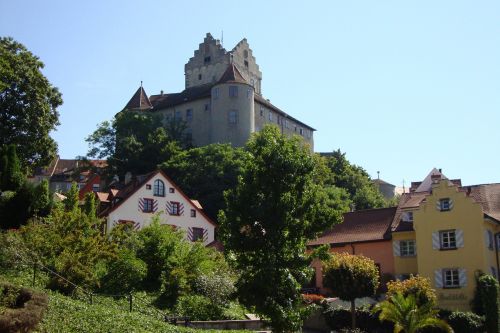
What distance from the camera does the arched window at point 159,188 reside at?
5369 centimetres

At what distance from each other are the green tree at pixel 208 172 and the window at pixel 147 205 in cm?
1338

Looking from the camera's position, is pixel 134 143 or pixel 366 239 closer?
pixel 366 239

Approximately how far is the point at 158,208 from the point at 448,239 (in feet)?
78.7

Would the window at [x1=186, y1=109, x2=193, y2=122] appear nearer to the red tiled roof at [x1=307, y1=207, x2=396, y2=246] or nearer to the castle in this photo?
the castle

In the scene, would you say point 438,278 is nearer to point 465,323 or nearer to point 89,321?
point 465,323

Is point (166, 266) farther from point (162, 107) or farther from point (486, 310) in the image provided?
point (162, 107)

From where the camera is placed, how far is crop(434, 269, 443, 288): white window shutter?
38.5 m

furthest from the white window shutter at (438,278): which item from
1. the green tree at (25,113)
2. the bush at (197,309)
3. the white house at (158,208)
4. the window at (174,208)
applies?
the green tree at (25,113)

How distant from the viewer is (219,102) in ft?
285

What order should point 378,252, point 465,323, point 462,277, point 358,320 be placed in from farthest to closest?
point 378,252, point 462,277, point 358,320, point 465,323

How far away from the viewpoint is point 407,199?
45.5m

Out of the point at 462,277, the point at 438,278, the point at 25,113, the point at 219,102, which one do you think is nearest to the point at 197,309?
the point at 438,278

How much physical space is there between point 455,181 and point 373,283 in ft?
44.8

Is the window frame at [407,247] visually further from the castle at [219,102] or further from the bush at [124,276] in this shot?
the castle at [219,102]
